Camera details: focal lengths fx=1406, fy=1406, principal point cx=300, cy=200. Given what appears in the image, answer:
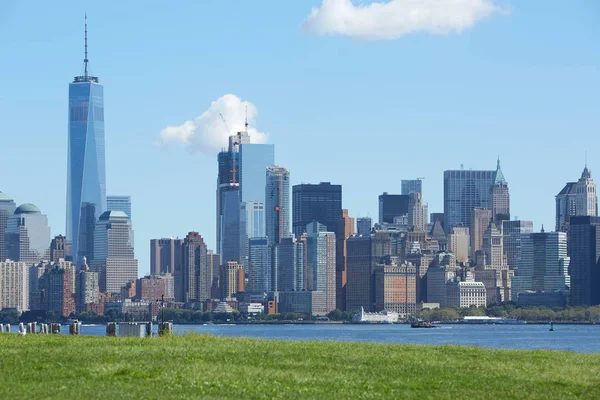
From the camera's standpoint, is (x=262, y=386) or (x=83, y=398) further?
(x=262, y=386)

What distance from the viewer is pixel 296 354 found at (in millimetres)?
44188

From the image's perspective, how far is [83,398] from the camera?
3291cm

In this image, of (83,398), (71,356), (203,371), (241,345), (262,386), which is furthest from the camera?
(241,345)

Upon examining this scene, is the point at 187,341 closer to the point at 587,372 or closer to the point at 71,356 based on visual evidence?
the point at 71,356

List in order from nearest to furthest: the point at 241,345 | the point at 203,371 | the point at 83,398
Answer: the point at 83,398
the point at 203,371
the point at 241,345

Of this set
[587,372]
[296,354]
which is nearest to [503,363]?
[587,372]

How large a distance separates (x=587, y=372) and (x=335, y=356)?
7.71 m

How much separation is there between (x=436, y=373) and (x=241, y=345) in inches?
369

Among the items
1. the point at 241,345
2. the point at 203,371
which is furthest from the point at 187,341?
the point at 203,371

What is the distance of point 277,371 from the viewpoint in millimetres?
39000

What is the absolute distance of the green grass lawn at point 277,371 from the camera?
35000mm

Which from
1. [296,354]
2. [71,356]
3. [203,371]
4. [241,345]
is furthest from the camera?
[241,345]

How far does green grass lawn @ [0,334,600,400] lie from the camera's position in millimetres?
35000

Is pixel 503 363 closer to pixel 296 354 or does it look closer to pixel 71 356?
pixel 296 354
